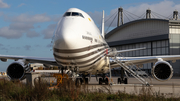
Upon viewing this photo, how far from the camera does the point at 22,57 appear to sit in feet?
62.5

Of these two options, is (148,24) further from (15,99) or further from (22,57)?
(15,99)

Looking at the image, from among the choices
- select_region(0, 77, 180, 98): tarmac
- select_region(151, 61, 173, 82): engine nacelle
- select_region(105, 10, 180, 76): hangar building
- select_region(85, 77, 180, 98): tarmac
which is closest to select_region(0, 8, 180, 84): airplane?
select_region(151, 61, 173, 82): engine nacelle

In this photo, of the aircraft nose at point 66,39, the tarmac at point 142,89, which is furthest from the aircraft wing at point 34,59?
the aircraft nose at point 66,39

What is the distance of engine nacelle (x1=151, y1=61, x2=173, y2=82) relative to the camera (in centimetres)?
1731

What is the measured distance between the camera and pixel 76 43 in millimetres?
12531

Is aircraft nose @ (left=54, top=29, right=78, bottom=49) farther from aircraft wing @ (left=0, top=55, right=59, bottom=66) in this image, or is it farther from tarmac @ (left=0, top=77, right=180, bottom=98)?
aircraft wing @ (left=0, top=55, right=59, bottom=66)

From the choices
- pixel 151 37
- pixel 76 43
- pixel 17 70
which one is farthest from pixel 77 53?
pixel 151 37

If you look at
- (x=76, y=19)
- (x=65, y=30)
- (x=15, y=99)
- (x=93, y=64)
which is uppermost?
(x=76, y=19)

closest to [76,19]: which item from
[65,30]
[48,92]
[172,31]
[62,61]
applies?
[65,30]

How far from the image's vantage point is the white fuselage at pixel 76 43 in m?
12.3

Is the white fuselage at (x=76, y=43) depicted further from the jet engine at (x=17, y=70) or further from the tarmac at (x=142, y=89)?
the jet engine at (x=17, y=70)

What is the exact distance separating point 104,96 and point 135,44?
1769 inches

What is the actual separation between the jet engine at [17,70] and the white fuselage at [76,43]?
16.3 ft

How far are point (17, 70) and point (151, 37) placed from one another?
116 feet
